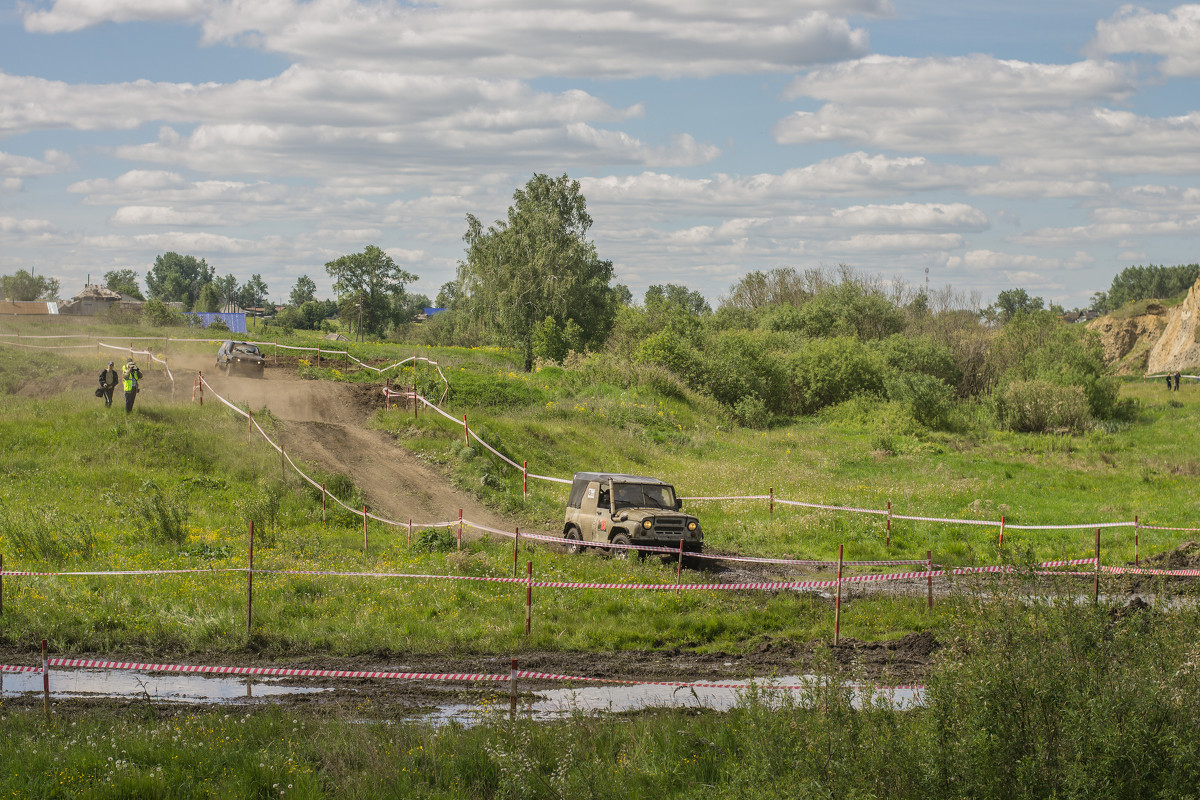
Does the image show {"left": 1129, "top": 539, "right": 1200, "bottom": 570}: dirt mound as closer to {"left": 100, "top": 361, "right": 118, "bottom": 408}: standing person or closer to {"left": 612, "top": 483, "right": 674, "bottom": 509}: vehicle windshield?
{"left": 612, "top": 483, "right": 674, "bottom": 509}: vehicle windshield

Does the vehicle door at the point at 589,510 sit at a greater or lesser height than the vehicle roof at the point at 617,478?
lesser

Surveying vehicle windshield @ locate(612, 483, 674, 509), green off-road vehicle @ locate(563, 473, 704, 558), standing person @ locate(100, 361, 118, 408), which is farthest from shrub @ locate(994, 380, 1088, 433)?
standing person @ locate(100, 361, 118, 408)

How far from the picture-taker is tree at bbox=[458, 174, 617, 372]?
201 feet

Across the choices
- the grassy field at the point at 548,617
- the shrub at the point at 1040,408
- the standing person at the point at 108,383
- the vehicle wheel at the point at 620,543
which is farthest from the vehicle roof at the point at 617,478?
the shrub at the point at 1040,408

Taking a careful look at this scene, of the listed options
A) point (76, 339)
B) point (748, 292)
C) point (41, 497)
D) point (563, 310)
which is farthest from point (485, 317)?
point (41, 497)

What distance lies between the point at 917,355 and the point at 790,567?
151 ft

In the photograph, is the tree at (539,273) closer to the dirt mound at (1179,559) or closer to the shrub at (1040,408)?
the shrub at (1040,408)

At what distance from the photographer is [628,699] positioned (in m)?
11.9

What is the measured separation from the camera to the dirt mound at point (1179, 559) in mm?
19375

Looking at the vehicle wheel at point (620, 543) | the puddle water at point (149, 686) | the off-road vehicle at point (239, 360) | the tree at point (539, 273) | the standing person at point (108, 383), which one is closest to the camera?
the puddle water at point (149, 686)

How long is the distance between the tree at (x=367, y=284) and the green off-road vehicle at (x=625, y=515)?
102 metres

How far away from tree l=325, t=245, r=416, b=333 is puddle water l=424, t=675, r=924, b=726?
110 meters

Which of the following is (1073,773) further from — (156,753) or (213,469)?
(213,469)

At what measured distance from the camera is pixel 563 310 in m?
61.3
